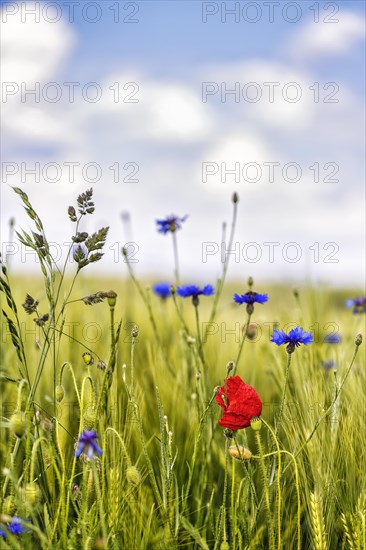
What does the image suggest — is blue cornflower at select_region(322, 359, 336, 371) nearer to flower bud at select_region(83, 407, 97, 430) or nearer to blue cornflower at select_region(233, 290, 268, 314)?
blue cornflower at select_region(233, 290, 268, 314)

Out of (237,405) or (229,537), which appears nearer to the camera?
(237,405)

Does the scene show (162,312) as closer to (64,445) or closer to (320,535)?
(64,445)

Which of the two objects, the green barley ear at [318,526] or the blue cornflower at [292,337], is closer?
the green barley ear at [318,526]

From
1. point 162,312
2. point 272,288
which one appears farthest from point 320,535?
point 272,288

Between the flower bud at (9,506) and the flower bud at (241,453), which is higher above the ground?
the flower bud at (241,453)

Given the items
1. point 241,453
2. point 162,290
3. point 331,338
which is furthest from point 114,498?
point 162,290

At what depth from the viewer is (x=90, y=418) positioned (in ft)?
3.74

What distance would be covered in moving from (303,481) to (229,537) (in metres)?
0.18

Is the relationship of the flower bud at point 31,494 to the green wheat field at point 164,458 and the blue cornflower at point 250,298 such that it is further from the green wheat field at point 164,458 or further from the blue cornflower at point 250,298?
the blue cornflower at point 250,298

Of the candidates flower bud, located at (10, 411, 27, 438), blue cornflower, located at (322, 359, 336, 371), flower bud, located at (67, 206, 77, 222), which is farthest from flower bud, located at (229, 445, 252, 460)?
blue cornflower, located at (322, 359, 336, 371)

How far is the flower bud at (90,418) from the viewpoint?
114 centimetres

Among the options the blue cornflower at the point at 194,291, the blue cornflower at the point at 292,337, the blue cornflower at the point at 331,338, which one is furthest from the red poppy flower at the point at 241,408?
the blue cornflower at the point at 331,338

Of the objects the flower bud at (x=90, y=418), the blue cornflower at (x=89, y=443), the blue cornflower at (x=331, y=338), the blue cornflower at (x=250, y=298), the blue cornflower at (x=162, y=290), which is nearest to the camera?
the blue cornflower at (x=89, y=443)

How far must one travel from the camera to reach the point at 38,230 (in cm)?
117
